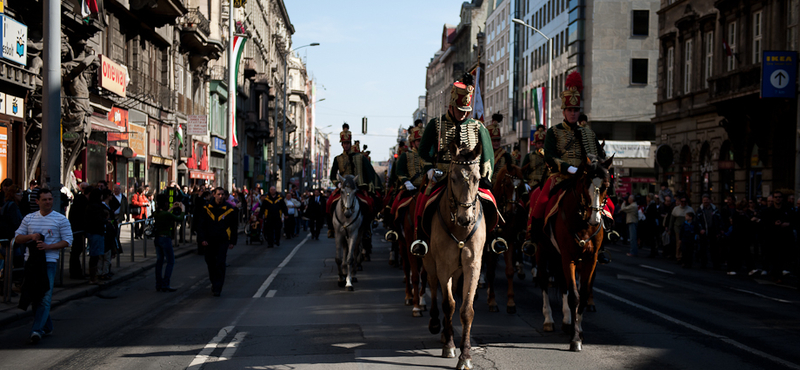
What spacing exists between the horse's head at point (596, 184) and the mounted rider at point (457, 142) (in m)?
1.09

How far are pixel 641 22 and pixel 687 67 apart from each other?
55.5 ft

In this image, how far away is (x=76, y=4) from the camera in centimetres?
2297

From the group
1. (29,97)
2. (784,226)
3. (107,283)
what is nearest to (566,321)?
(107,283)

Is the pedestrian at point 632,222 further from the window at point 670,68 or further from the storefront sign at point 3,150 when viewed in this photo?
the storefront sign at point 3,150

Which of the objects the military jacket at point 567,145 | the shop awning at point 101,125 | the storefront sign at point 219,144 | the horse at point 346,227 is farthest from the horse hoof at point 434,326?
the storefront sign at point 219,144

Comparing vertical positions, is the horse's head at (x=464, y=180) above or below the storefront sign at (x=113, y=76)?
below

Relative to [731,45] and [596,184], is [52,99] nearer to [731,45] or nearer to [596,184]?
[596,184]

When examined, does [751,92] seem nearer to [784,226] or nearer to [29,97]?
[784,226]

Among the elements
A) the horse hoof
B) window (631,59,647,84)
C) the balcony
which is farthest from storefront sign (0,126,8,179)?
window (631,59,647,84)

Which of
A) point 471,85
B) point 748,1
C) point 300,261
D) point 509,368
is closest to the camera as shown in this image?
point 509,368

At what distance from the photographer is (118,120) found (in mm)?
30531

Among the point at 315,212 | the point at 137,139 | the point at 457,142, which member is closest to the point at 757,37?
the point at 315,212

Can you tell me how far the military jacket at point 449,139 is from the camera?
847 centimetres

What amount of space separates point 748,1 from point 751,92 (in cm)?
482
